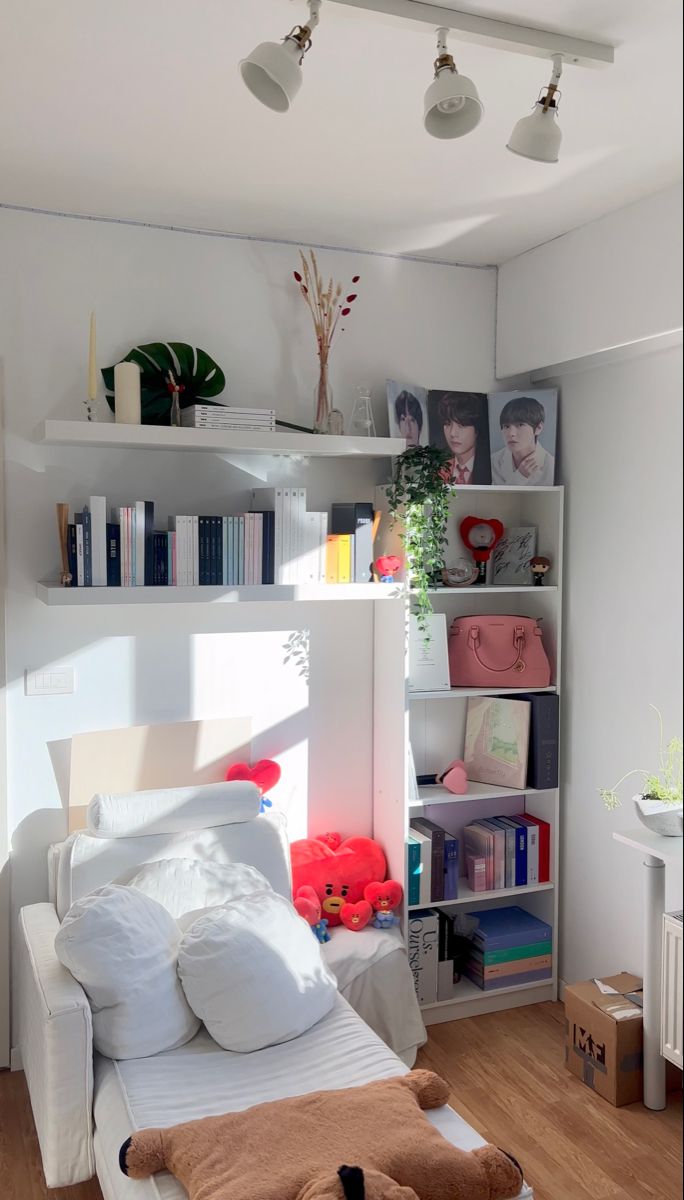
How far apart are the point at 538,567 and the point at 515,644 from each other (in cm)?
25

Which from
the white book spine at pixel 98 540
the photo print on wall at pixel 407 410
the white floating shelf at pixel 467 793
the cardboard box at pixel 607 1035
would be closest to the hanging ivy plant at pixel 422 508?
the photo print on wall at pixel 407 410

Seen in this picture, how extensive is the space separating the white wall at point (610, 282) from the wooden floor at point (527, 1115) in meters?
1.28

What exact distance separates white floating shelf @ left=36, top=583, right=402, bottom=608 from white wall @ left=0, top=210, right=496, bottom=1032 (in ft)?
0.62

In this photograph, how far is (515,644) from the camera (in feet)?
9.45

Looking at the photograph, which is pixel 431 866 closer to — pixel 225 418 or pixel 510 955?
pixel 510 955

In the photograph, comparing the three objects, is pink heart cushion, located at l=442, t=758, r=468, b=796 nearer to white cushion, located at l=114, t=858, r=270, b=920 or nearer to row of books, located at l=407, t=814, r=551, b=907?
row of books, located at l=407, t=814, r=551, b=907

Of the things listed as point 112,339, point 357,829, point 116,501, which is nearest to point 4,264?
point 112,339

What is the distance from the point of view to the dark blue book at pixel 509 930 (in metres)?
2.92

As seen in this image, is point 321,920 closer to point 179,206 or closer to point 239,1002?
point 239,1002

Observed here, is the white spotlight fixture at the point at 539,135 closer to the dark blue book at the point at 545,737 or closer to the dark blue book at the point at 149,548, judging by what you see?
the dark blue book at the point at 149,548

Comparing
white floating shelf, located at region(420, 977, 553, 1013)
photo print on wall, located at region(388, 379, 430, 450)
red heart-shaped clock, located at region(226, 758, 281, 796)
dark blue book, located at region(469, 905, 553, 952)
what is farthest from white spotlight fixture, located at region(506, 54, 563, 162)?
white floating shelf, located at region(420, 977, 553, 1013)

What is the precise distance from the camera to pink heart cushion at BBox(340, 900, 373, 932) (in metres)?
2.77

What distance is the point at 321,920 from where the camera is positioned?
2758 millimetres

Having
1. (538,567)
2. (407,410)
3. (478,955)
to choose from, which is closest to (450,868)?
(478,955)
